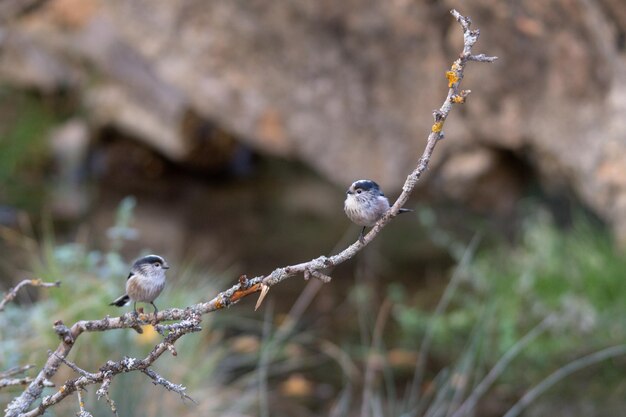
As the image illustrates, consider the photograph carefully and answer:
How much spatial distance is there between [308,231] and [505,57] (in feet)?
10.8

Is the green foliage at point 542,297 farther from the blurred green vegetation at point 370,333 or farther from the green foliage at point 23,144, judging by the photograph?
the green foliage at point 23,144

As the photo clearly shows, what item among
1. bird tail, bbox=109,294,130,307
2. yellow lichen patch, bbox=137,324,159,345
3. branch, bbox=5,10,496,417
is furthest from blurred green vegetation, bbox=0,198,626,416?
branch, bbox=5,10,496,417

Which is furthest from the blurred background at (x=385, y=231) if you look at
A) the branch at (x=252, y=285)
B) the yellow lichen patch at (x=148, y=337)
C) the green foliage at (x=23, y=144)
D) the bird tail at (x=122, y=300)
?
the branch at (x=252, y=285)

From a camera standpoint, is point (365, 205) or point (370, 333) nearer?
point (365, 205)

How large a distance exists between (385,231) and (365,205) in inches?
247

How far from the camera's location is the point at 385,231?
809cm

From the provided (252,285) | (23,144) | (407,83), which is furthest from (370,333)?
(23,144)

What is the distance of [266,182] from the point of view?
9.90 metres

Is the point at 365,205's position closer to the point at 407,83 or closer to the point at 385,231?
the point at 407,83

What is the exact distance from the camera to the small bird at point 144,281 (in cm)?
183

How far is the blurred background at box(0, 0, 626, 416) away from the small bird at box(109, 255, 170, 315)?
1617 mm

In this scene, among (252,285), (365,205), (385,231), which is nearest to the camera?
(252,285)

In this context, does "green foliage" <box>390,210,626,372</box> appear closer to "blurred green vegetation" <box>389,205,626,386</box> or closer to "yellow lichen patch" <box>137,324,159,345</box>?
"blurred green vegetation" <box>389,205,626,386</box>

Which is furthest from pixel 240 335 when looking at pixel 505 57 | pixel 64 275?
pixel 505 57
